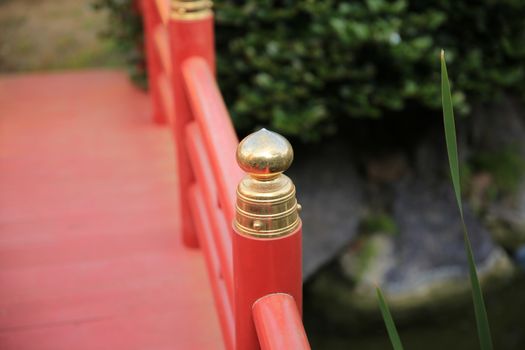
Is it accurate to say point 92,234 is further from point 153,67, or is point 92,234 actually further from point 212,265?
point 153,67

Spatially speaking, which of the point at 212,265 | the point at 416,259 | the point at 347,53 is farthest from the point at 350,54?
the point at 212,265

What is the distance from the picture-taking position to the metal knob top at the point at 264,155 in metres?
1.36

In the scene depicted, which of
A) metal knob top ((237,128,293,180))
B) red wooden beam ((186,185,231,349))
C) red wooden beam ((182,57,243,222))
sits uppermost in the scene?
metal knob top ((237,128,293,180))

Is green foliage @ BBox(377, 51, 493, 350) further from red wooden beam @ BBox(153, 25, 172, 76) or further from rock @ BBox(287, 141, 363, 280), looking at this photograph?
rock @ BBox(287, 141, 363, 280)

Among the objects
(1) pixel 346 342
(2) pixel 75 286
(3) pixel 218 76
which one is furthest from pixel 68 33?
(2) pixel 75 286

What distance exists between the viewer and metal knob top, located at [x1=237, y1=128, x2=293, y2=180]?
1.36 m

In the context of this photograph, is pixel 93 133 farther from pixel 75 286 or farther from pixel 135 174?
pixel 75 286

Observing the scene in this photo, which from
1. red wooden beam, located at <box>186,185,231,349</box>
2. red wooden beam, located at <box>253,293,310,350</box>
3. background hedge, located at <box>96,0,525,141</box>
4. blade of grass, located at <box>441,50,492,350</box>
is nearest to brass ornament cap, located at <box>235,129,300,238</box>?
red wooden beam, located at <box>253,293,310,350</box>

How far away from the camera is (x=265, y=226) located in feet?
4.72

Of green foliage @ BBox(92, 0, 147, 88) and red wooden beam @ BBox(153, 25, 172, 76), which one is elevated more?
red wooden beam @ BBox(153, 25, 172, 76)

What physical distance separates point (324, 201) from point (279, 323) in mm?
3075

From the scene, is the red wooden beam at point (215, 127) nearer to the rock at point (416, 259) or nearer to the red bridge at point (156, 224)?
the red bridge at point (156, 224)

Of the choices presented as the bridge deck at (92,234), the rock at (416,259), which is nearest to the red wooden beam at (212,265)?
the bridge deck at (92,234)

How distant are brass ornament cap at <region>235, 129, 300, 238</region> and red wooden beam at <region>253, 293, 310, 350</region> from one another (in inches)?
5.2
